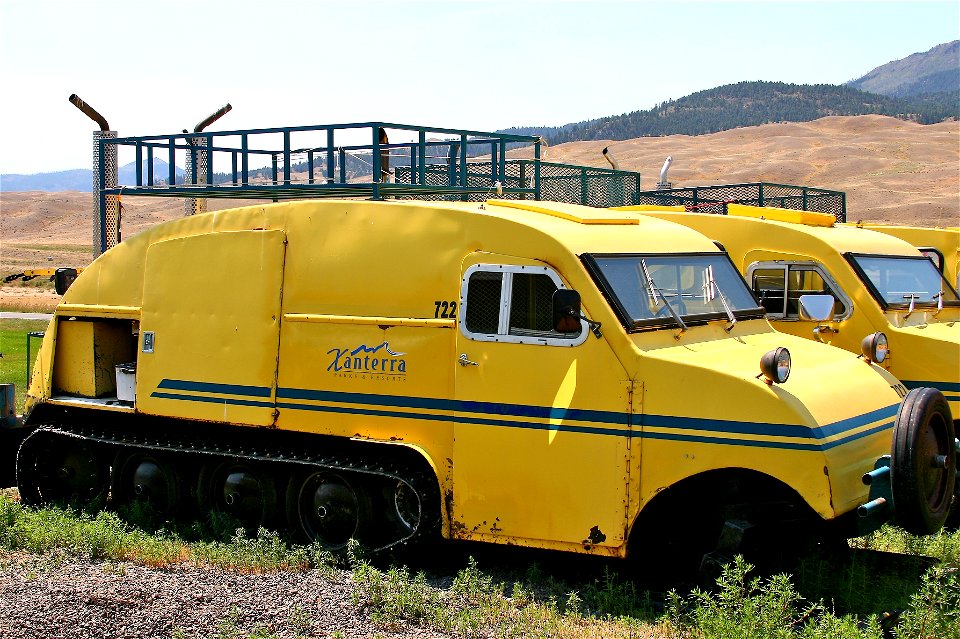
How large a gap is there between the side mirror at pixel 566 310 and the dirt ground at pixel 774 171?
43504mm

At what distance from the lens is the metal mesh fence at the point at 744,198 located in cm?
1911

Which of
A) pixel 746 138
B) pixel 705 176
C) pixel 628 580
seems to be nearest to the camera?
pixel 628 580

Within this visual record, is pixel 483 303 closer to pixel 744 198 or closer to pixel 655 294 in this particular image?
pixel 655 294

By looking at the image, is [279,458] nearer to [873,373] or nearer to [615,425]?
[615,425]

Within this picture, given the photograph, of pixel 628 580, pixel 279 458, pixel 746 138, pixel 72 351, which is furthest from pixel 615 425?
pixel 746 138

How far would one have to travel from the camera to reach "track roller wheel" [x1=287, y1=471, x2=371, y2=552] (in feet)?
29.8

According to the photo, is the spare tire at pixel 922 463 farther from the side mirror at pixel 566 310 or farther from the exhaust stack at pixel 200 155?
the exhaust stack at pixel 200 155

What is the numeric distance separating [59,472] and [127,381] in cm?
129

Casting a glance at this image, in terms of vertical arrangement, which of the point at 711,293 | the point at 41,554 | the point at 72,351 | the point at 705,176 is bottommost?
the point at 41,554

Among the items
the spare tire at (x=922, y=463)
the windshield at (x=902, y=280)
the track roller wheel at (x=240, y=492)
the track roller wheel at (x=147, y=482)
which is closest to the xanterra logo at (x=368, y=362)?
the track roller wheel at (x=240, y=492)

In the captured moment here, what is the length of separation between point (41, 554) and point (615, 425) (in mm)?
4728

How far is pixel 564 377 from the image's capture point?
8000 millimetres

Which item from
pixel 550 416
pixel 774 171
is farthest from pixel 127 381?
pixel 774 171

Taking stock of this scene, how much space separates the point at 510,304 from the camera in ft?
27.4
